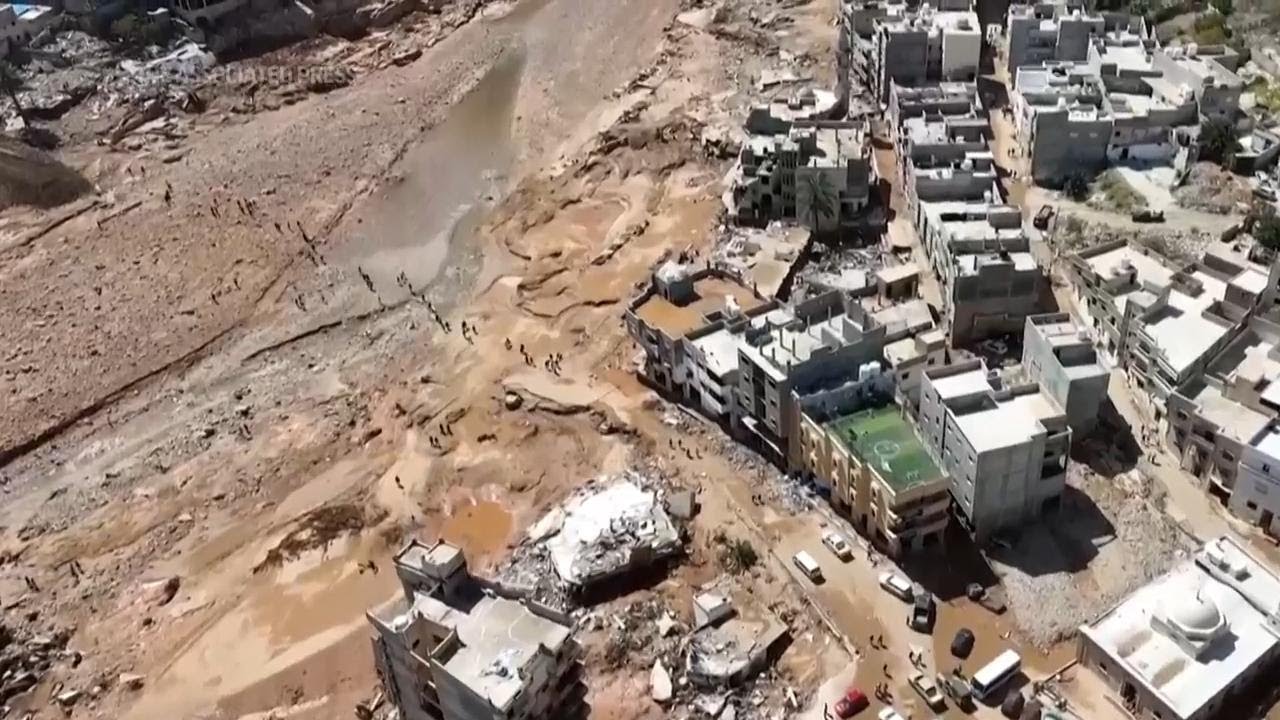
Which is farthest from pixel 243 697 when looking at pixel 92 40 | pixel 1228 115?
pixel 92 40

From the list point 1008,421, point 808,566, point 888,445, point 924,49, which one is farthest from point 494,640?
point 924,49

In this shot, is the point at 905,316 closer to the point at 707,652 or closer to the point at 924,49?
the point at 707,652

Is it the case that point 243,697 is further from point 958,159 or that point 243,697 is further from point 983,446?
point 958,159

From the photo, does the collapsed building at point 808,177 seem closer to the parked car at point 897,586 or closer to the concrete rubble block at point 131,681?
the parked car at point 897,586

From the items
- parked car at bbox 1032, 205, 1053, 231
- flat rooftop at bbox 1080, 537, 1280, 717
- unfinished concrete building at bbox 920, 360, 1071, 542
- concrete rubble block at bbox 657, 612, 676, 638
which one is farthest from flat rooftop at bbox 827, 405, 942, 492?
parked car at bbox 1032, 205, 1053, 231

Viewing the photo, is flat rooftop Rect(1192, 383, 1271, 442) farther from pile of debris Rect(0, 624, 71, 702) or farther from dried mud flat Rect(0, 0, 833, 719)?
pile of debris Rect(0, 624, 71, 702)

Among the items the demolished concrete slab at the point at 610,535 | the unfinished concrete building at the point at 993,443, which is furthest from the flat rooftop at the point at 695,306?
the unfinished concrete building at the point at 993,443

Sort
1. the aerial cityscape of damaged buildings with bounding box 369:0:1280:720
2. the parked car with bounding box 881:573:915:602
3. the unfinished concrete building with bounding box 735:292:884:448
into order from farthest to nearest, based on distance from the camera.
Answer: the unfinished concrete building with bounding box 735:292:884:448 → the parked car with bounding box 881:573:915:602 → the aerial cityscape of damaged buildings with bounding box 369:0:1280:720

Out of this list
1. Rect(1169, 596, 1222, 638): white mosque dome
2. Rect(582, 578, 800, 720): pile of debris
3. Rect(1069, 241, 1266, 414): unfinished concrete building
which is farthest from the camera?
Rect(1069, 241, 1266, 414): unfinished concrete building
